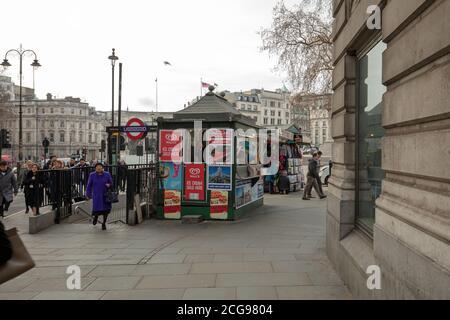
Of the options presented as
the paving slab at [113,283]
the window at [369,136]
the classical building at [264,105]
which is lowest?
the paving slab at [113,283]

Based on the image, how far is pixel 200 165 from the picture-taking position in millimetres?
10844

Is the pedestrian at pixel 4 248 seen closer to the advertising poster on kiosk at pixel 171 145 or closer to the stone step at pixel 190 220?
the stone step at pixel 190 220

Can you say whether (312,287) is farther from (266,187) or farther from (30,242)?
(266,187)

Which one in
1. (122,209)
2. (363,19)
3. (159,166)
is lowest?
(122,209)

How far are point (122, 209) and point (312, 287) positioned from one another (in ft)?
33.0

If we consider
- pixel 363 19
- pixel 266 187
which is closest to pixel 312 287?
pixel 363 19

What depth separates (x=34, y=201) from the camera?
1020cm

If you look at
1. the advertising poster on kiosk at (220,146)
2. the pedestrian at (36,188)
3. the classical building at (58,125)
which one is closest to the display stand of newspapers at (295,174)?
the advertising poster on kiosk at (220,146)

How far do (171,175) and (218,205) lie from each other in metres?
1.43

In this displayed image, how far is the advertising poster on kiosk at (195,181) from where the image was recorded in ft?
35.7

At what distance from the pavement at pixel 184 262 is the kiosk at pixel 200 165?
48cm

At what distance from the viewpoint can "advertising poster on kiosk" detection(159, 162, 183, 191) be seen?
11.0 meters

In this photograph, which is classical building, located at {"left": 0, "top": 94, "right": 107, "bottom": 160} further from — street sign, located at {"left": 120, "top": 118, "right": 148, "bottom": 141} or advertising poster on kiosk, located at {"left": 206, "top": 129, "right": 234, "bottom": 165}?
advertising poster on kiosk, located at {"left": 206, "top": 129, "right": 234, "bottom": 165}
